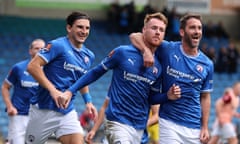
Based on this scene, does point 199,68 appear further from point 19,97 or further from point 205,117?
point 19,97

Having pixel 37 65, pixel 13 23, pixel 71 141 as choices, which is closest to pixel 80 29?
pixel 37 65

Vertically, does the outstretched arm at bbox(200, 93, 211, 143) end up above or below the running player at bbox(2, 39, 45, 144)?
above

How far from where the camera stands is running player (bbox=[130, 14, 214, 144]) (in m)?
8.28

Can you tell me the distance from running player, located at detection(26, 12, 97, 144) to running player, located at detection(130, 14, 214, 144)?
0.83 metres

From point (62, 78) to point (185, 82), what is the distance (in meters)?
1.51

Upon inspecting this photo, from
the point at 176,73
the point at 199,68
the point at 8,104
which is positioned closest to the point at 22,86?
the point at 8,104

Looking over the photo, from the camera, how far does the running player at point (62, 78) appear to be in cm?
867

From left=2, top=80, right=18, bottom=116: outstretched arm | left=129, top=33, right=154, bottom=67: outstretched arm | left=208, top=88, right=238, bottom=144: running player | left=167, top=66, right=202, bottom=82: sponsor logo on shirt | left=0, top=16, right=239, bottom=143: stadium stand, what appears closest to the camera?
left=129, top=33, right=154, bottom=67: outstretched arm

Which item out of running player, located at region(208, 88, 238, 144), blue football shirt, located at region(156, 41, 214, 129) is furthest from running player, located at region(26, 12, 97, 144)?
running player, located at region(208, 88, 238, 144)

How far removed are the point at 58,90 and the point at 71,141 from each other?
2.15 ft

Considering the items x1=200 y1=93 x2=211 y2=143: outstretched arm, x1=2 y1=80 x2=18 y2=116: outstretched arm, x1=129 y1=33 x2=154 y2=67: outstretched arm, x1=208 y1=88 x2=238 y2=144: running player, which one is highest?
x1=129 y1=33 x2=154 y2=67: outstretched arm

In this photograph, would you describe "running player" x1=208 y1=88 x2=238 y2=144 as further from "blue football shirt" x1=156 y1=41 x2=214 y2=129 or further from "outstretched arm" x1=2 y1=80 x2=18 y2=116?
"blue football shirt" x1=156 y1=41 x2=214 y2=129

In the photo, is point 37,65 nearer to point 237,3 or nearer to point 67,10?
point 67,10

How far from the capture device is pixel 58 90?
8.57m
